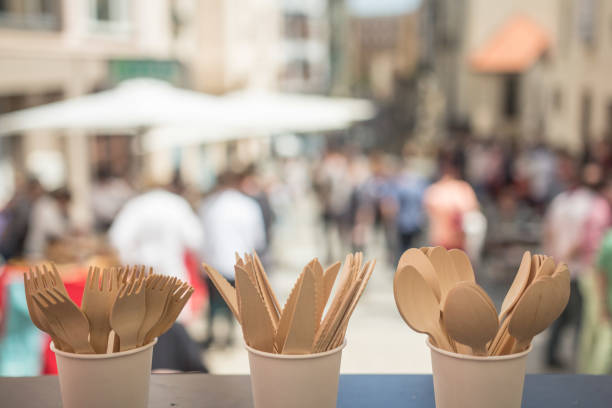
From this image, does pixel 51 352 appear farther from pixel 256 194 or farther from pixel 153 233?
pixel 256 194

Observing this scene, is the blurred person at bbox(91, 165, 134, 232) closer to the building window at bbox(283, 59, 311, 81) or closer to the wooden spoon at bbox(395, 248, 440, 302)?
the wooden spoon at bbox(395, 248, 440, 302)

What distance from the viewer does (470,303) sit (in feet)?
3.68

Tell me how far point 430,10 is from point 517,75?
25.0m

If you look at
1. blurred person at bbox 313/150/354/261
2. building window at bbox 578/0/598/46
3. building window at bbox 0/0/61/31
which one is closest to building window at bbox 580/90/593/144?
building window at bbox 578/0/598/46

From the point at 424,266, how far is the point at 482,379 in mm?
229

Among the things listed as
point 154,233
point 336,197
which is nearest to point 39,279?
point 154,233

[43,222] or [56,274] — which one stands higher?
[56,274]

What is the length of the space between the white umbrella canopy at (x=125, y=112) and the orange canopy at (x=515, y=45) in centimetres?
876

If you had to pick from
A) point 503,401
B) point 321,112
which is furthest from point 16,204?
point 503,401

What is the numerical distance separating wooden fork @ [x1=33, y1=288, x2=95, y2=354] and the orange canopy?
46.1ft

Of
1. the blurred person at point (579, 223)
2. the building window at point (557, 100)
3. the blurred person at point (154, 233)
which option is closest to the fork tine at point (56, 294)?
the blurred person at point (154, 233)

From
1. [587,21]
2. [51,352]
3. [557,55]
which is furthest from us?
[557,55]

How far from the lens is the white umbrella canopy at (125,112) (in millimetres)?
6750

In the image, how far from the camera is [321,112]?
34.4 ft
